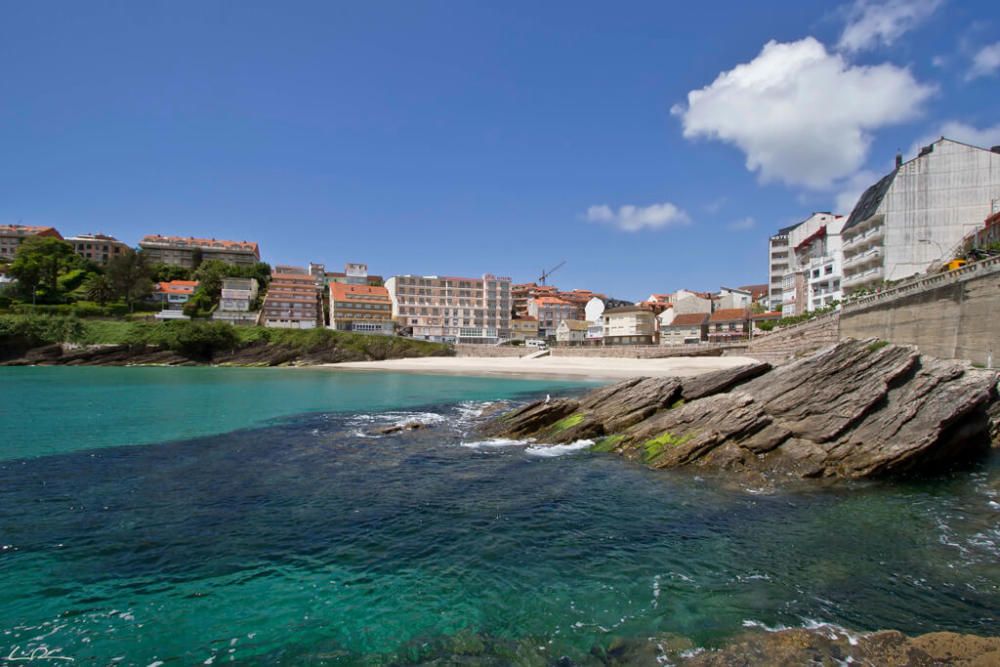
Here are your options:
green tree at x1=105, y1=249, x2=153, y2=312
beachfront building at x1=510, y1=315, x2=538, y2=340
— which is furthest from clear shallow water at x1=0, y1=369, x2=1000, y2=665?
beachfront building at x1=510, y1=315, x2=538, y2=340

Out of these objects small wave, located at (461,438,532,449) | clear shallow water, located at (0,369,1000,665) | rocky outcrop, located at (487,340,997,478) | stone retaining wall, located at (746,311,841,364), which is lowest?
small wave, located at (461,438,532,449)

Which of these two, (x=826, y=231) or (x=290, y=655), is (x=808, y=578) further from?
(x=826, y=231)

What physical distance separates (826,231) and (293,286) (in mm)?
130435

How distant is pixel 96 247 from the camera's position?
585ft

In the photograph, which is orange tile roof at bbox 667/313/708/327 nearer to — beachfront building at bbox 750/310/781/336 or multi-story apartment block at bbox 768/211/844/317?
beachfront building at bbox 750/310/781/336

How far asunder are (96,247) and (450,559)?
223 m

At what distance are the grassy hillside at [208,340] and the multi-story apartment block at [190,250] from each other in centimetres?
8203

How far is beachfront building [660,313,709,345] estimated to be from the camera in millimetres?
108125

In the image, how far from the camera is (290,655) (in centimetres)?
734

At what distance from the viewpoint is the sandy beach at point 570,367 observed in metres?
69.2

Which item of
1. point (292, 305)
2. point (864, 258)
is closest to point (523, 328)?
point (292, 305)

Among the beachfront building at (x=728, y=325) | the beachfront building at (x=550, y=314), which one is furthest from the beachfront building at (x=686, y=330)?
the beachfront building at (x=550, y=314)

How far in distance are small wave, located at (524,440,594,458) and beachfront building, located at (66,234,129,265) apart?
667 ft

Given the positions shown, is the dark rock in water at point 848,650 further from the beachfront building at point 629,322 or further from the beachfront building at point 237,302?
the beachfront building at point 237,302
